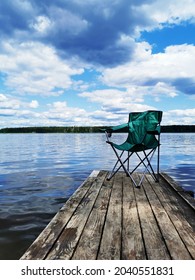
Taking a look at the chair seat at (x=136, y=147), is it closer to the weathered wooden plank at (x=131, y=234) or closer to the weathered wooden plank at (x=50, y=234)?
the weathered wooden plank at (x=131, y=234)

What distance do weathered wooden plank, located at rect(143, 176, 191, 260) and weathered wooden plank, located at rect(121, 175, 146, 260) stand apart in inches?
7.4

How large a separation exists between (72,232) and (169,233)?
760mm

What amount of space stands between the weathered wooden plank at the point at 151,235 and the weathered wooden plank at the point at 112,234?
0.20 meters

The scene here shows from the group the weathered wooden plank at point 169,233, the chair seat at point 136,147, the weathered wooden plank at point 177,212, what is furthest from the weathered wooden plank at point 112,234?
the chair seat at point 136,147

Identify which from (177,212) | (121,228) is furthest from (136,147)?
(121,228)

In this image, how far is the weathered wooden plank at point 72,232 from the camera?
180cm

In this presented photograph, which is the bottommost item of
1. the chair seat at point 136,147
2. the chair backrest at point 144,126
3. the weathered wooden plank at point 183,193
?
the weathered wooden plank at point 183,193

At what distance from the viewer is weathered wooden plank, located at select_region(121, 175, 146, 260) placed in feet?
5.89

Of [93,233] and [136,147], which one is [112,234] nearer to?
[93,233]

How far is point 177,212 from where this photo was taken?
2.79m

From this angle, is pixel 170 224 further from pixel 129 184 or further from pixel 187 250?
pixel 129 184

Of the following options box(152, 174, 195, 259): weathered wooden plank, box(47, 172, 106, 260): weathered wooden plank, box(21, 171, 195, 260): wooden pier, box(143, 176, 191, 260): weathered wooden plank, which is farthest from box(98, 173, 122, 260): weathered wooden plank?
box(152, 174, 195, 259): weathered wooden plank
